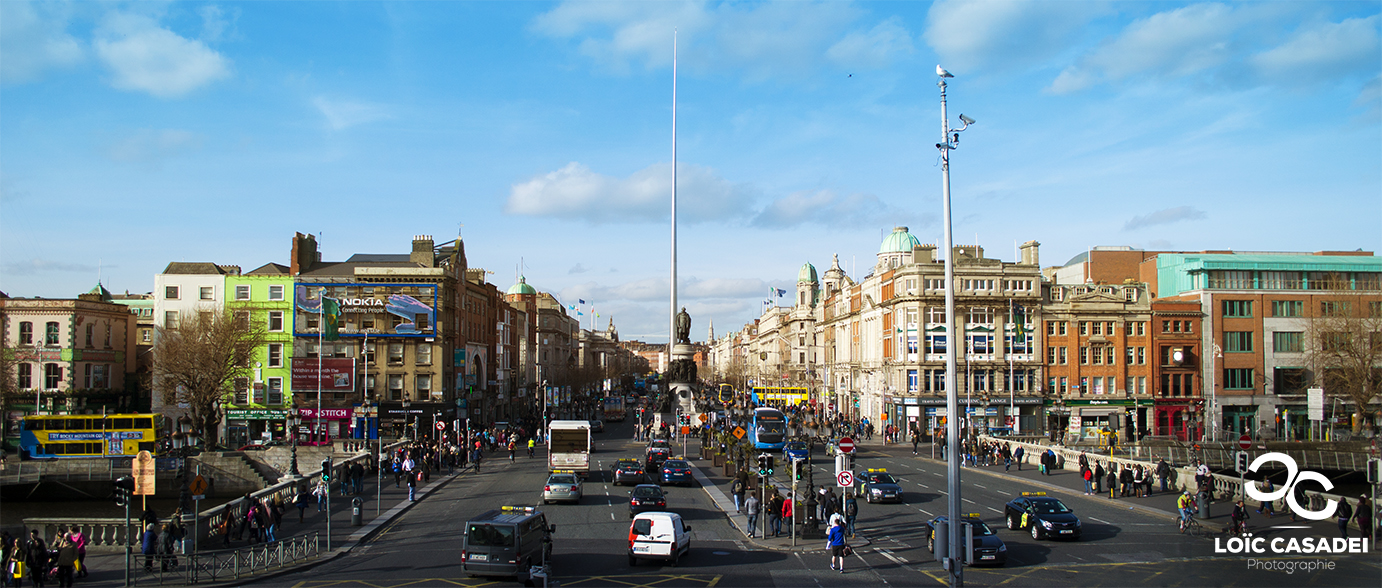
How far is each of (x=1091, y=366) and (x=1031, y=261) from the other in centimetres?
1032

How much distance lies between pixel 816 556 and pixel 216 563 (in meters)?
16.7

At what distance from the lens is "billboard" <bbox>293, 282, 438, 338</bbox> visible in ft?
234

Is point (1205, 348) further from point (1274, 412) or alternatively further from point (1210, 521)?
point (1210, 521)

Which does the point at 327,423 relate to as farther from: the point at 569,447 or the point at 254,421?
the point at 569,447

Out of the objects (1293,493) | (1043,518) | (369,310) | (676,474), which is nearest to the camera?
(1043,518)

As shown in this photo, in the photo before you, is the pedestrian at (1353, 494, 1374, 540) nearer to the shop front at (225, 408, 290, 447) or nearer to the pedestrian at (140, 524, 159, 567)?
the pedestrian at (140, 524, 159, 567)

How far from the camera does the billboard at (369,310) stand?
7119cm

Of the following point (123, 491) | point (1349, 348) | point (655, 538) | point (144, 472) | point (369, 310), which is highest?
point (369, 310)

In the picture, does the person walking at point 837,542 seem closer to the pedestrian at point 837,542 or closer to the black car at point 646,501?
the pedestrian at point 837,542

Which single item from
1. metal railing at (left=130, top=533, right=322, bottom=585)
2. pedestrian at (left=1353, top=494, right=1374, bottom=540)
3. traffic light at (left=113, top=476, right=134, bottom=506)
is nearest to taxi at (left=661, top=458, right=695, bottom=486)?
metal railing at (left=130, top=533, right=322, bottom=585)

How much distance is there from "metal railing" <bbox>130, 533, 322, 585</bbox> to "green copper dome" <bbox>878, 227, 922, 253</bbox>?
101 metres

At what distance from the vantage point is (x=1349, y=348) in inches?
2489

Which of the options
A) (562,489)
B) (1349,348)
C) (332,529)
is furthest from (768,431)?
(1349,348)

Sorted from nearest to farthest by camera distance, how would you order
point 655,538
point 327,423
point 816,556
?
point 655,538 → point 816,556 → point 327,423
